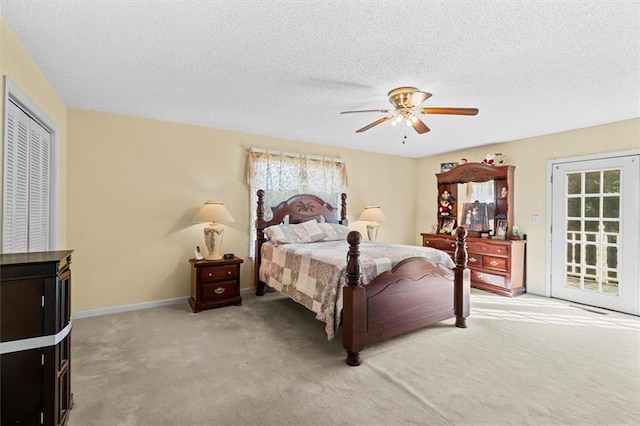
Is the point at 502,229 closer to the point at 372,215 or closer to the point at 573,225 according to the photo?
the point at 573,225

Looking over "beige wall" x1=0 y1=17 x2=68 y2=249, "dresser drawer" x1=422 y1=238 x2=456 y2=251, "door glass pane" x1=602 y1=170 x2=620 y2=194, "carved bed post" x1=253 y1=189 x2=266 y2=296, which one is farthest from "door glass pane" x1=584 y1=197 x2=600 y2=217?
"beige wall" x1=0 y1=17 x2=68 y2=249

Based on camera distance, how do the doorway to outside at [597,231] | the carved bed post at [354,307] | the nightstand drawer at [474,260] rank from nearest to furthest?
the carved bed post at [354,307], the doorway to outside at [597,231], the nightstand drawer at [474,260]

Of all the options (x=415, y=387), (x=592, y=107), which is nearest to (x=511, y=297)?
(x=592, y=107)

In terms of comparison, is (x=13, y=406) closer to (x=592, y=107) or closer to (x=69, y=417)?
(x=69, y=417)

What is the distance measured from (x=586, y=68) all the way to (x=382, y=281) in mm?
2375

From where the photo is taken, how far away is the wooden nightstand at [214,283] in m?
3.73

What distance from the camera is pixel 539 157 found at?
4.57 metres

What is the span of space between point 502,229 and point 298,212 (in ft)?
10.9

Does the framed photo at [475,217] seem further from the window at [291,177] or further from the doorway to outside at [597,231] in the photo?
the window at [291,177]

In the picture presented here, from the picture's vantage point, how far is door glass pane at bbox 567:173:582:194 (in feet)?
13.8

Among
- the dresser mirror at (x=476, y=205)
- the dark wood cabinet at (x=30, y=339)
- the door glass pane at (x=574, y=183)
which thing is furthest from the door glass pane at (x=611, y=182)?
the dark wood cabinet at (x=30, y=339)

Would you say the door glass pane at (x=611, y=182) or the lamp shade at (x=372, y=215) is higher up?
the door glass pane at (x=611, y=182)

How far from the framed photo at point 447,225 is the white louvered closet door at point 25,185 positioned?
18.6ft

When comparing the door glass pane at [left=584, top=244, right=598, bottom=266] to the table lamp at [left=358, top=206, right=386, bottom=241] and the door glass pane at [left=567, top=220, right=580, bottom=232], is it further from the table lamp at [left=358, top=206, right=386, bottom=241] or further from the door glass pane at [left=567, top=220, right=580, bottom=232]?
the table lamp at [left=358, top=206, right=386, bottom=241]
